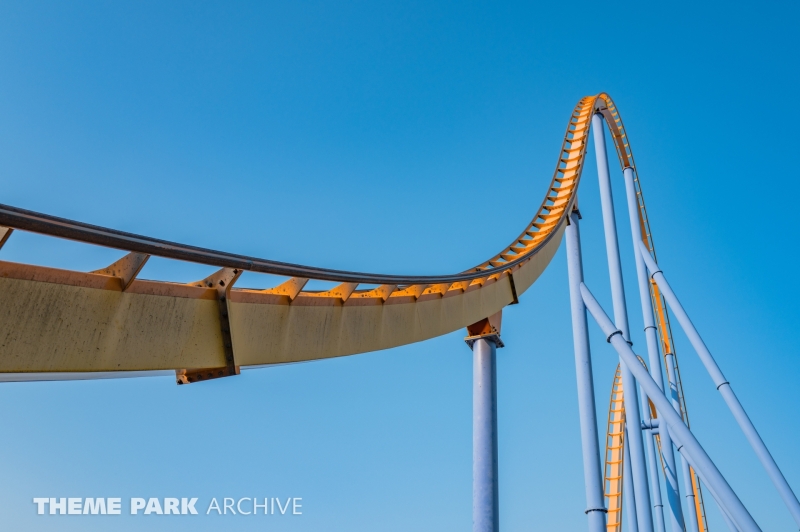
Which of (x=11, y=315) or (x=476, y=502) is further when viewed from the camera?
(x=476, y=502)

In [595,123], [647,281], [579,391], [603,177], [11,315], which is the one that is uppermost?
[595,123]

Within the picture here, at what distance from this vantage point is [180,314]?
271 cm

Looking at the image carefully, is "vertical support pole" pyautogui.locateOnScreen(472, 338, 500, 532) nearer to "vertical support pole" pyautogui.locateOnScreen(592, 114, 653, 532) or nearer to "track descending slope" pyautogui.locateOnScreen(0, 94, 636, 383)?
"track descending slope" pyautogui.locateOnScreen(0, 94, 636, 383)

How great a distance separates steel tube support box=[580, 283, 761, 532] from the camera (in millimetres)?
4423

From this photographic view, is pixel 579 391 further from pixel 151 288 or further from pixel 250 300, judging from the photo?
pixel 151 288

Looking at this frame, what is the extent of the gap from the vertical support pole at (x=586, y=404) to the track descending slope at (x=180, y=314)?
222 centimetres

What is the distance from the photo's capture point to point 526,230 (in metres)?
7.72

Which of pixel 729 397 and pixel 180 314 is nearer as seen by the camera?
pixel 180 314

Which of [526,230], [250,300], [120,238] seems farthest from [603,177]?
[120,238]

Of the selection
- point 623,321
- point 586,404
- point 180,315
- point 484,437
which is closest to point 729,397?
point 623,321

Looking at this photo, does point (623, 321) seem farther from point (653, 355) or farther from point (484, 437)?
point (484, 437)

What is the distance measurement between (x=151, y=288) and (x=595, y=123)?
7929mm

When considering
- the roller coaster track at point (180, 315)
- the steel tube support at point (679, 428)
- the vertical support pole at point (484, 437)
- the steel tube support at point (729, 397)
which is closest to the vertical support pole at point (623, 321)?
the steel tube support at point (679, 428)

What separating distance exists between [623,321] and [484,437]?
3.46 m
